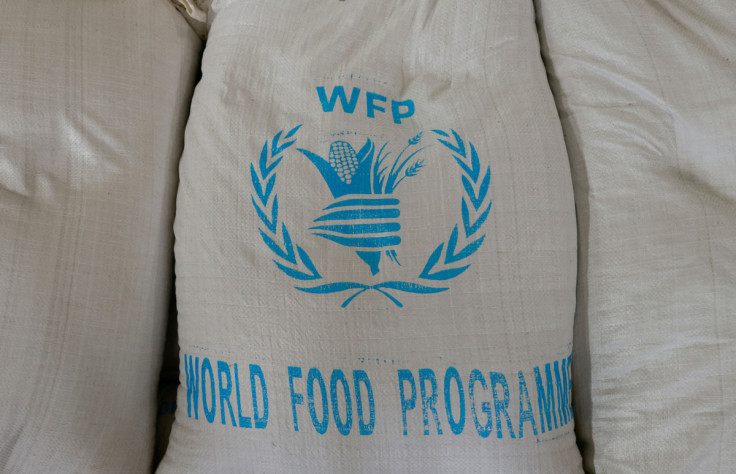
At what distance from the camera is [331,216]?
24.1 inches

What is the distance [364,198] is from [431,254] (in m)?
0.11

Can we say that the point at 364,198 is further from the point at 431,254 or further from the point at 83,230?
the point at 83,230

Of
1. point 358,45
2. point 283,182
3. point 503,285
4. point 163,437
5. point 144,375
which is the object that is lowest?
point 163,437

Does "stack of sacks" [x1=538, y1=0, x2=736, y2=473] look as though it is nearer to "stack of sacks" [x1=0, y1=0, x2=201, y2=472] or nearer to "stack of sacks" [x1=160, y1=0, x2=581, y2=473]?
"stack of sacks" [x1=160, y1=0, x2=581, y2=473]

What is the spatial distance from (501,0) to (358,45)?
23cm

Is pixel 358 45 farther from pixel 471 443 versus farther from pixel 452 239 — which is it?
pixel 471 443

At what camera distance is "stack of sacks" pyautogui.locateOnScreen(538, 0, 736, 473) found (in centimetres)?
62

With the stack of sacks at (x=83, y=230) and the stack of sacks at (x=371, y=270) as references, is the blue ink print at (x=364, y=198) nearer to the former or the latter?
the stack of sacks at (x=371, y=270)

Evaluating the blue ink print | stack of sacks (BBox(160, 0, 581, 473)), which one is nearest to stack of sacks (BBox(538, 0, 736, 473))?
stack of sacks (BBox(160, 0, 581, 473))

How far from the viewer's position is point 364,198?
618 millimetres

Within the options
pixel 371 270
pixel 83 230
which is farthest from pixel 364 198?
pixel 83 230

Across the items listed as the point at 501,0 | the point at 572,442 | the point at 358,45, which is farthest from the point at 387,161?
the point at 572,442

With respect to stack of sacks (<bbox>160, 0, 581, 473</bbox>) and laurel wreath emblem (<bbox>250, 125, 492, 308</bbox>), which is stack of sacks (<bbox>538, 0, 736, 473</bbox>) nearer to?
stack of sacks (<bbox>160, 0, 581, 473</bbox>)

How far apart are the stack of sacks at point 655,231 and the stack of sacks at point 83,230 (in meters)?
0.62
